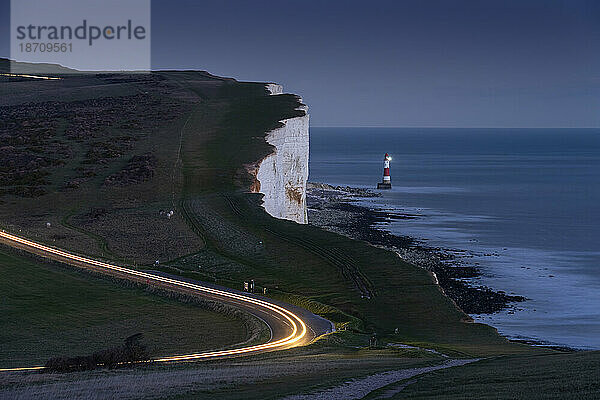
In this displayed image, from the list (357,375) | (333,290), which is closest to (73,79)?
(333,290)

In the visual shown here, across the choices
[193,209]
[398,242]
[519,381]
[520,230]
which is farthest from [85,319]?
[520,230]

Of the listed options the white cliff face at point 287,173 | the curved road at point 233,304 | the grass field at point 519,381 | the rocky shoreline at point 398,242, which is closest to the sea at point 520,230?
the rocky shoreline at point 398,242

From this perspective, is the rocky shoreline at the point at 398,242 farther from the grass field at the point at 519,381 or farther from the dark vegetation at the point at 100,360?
the grass field at the point at 519,381

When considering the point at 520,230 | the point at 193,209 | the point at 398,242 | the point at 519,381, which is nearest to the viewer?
the point at 519,381

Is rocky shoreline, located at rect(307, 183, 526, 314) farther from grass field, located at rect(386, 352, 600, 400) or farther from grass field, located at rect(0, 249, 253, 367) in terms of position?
grass field, located at rect(386, 352, 600, 400)

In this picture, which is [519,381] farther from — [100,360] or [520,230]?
[520,230]

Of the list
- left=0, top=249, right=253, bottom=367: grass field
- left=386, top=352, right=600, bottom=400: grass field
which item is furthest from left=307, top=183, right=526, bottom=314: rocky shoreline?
left=386, top=352, right=600, bottom=400: grass field

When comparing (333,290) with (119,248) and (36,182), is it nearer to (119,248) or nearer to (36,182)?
(119,248)
